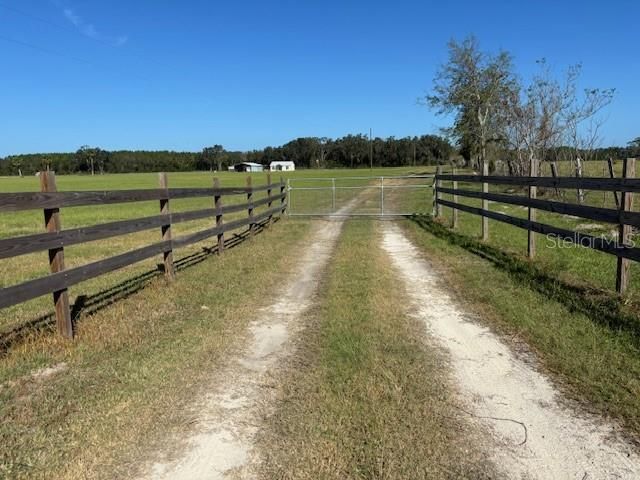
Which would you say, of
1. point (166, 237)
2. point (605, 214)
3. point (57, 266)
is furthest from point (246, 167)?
point (57, 266)

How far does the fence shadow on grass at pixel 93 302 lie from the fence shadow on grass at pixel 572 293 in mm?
5581

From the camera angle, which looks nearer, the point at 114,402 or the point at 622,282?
the point at 114,402

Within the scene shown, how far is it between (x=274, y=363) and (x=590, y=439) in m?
2.46

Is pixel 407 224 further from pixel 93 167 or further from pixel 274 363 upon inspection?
pixel 93 167

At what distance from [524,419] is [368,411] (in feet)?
3.44

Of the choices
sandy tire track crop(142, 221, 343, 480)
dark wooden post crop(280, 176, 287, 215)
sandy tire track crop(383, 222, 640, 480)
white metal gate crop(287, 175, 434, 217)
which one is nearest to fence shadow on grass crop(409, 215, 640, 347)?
sandy tire track crop(383, 222, 640, 480)

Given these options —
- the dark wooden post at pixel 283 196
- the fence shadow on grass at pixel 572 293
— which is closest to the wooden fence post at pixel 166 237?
the fence shadow on grass at pixel 572 293

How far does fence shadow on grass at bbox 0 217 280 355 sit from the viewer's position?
4988 mm

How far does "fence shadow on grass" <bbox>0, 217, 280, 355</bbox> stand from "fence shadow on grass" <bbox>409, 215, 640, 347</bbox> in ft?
18.3

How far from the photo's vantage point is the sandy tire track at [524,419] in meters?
2.73

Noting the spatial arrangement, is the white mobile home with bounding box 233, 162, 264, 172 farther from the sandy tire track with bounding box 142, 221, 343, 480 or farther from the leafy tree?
the sandy tire track with bounding box 142, 221, 343, 480

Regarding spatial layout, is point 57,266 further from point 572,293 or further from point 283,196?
point 283,196

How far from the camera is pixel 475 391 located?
12.1 ft

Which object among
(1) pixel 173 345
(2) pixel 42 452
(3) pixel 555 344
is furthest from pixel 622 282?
(2) pixel 42 452
